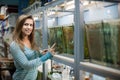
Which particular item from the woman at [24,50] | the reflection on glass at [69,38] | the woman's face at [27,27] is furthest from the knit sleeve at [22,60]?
the reflection on glass at [69,38]

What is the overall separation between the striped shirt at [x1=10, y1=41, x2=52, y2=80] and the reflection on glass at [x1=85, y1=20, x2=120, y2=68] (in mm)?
647

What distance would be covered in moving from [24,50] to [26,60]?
0.57ft

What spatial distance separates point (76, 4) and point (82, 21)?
0.15 metres

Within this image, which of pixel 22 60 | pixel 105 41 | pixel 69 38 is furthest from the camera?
pixel 22 60

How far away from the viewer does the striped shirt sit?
213 centimetres

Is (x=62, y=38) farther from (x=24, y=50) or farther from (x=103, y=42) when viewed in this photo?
(x=103, y=42)

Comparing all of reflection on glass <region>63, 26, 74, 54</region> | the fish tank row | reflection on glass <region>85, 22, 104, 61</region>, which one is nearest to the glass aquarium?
reflection on glass <region>63, 26, 74, 54</region>

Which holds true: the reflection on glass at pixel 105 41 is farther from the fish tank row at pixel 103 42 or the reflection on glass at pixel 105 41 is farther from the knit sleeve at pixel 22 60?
the knit sleeve at pixel 22 60

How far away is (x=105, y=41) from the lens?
141 cm

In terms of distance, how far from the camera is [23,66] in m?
2.21

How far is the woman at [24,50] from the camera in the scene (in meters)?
2.20

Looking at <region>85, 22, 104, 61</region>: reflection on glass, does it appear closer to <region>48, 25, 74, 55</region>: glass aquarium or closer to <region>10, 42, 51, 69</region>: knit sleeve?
<region>48, 25, 74, 55</region>: glass aquarium

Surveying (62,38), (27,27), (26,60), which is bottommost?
(26,60)

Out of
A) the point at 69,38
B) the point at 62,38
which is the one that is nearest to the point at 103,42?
the point at 69,38
